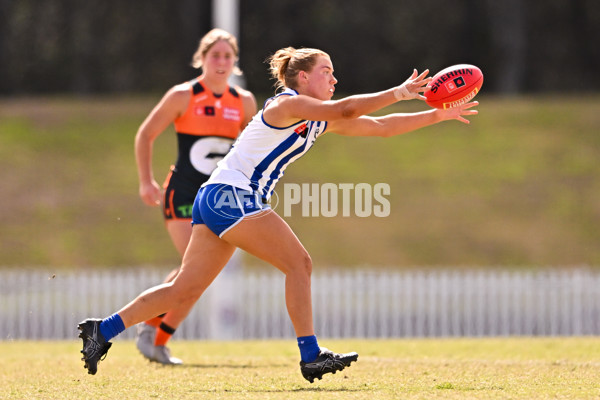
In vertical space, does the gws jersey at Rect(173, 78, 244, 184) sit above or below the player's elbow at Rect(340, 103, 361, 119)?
above

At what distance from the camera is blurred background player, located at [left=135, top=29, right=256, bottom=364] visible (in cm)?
699

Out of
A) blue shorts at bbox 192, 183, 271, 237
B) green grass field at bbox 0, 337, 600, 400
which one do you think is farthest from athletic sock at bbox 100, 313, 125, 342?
blue shorts at bbox 192, 183, 271, 237

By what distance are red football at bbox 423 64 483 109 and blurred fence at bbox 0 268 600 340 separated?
8.84 metres

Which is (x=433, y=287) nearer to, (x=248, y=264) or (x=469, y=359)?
(x=248, y=264)

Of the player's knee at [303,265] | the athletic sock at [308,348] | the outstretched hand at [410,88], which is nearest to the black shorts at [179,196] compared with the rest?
the player's knee at [303,265]

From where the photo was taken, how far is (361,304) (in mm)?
14469

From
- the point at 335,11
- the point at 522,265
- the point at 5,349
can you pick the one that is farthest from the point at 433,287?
the point at 335,11

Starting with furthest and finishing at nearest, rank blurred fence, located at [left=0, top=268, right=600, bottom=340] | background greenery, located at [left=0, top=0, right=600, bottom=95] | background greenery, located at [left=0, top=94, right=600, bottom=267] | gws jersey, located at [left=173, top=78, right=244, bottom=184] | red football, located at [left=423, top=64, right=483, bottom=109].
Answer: background greenery, located at [left=0, top=0, right=600, bottom=95] < background greenery, located at [left=0, top=94, right=600, bottom=267] < blurred fence, located at [left=0, top=268, right=600, bottom=340] < gws jersey, located at [left=173, top=78, right=244, bottom=184] < red football, located at [left=423, top=64, right=483, bottom=109]

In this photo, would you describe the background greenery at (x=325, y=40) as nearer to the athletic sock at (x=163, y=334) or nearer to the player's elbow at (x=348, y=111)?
the athletic sock at (x=163, y=334)

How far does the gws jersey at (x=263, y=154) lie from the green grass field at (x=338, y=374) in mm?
1137

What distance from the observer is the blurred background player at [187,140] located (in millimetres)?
6988

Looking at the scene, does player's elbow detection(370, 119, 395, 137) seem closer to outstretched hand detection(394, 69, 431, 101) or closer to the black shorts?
outstretched hand detection(394, 69, 431, 101)

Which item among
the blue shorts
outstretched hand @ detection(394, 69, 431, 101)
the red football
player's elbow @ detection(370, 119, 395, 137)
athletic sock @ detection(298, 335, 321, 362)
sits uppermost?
the red football

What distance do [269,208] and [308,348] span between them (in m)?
0.80
